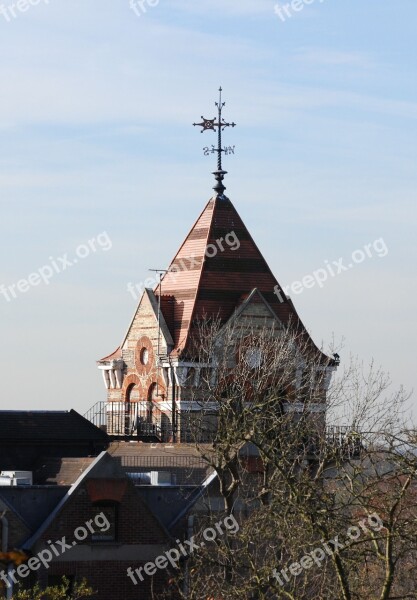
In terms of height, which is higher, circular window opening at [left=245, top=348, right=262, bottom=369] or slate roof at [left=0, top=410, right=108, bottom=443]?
circular window opening at [left=245, top=348, right=262, bottom=369]

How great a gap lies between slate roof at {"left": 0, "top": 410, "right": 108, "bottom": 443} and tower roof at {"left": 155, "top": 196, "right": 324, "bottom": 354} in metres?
5.53

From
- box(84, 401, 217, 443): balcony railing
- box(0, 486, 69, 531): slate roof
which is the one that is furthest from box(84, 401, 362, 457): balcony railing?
box(0, 486, 69, 531): slate roof

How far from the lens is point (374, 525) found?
882 inches

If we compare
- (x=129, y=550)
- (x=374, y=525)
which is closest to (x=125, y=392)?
(x=129, y=550)

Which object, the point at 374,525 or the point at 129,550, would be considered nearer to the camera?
the point at 374,525

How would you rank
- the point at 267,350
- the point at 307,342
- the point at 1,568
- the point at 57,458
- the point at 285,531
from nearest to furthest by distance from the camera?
1. the point at 285,531
2. the point at 1,568
3. the point at 57,458
4. the point at 267,350
5. the point at 307,342

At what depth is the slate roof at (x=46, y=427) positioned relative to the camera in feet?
159

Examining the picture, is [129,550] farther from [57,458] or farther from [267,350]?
[267,350]

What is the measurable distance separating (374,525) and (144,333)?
111 feet

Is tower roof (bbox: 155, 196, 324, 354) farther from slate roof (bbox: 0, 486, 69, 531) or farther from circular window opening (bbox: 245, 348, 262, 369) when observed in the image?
slate roof (bbox: 0, 486, 69, 531)

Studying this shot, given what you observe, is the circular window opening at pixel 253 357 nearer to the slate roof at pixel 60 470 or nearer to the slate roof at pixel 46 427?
the slate roof at pixel 46 427

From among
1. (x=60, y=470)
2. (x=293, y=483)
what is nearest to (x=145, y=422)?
(x=60, y=470)

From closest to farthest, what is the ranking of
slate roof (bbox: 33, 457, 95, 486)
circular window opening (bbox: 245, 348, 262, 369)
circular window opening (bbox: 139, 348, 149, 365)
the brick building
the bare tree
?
the bare tree → slate roof (bbox: 33, 457, 95, 486) → circular window opening (bbox: 245, 348, 262, 369) → the brick building → circular window opening (bbox: 139, 348, 149, 365)

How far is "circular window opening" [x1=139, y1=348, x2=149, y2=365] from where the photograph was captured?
5581cm
